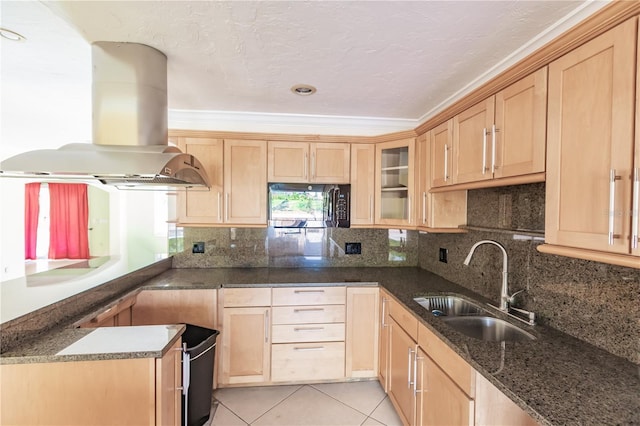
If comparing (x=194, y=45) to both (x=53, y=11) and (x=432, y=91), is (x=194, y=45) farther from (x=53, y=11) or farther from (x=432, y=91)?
(x=432, y=91)

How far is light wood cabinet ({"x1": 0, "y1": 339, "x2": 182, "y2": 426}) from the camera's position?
43.2 inches

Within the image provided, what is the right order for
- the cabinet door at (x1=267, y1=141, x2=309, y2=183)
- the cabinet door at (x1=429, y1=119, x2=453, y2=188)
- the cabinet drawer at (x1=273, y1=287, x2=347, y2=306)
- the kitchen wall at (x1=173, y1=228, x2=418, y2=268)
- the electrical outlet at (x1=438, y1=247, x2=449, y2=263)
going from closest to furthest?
1. the cabinet door at (x1=429, y1=119, x2=453, y2=188)
2. the cabinet drawer at (x1=273, y1=287, x2=347, y2=306)
3. the electrical outlet at (x1=438, y1=247, x2=449, y2=263)
4. the cabinet door at (x1=267, y1=141, x2=309, y2=183)
5. the kitchen wall at (x1=173, y1=228, x2=418, y2=268)

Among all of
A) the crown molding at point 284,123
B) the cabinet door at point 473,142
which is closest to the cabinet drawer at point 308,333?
the cabinet door at point 473,142

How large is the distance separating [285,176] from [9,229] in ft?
15.8

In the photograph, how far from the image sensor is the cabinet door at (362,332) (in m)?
2.31

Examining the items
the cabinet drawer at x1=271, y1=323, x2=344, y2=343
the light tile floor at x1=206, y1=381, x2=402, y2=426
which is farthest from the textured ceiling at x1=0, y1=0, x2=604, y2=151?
the light tile floor at x1=206, y1=381, x2=402, y2=426

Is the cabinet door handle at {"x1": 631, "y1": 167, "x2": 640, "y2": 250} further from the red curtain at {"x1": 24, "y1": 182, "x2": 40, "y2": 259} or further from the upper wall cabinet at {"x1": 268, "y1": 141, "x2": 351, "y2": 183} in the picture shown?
the red curtain at {"x1": 24, "y1": 182, "x2": 40, "y2": 259}

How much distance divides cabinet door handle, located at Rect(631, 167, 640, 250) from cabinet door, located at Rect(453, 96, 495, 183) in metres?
0.67

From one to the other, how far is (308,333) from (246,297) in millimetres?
577

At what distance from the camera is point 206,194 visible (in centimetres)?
246

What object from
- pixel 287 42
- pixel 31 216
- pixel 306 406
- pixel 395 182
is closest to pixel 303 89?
pixel 287 42

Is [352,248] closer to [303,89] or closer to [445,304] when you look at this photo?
[445,304]

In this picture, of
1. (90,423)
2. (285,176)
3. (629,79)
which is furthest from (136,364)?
(629,79)

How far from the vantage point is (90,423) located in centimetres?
114
